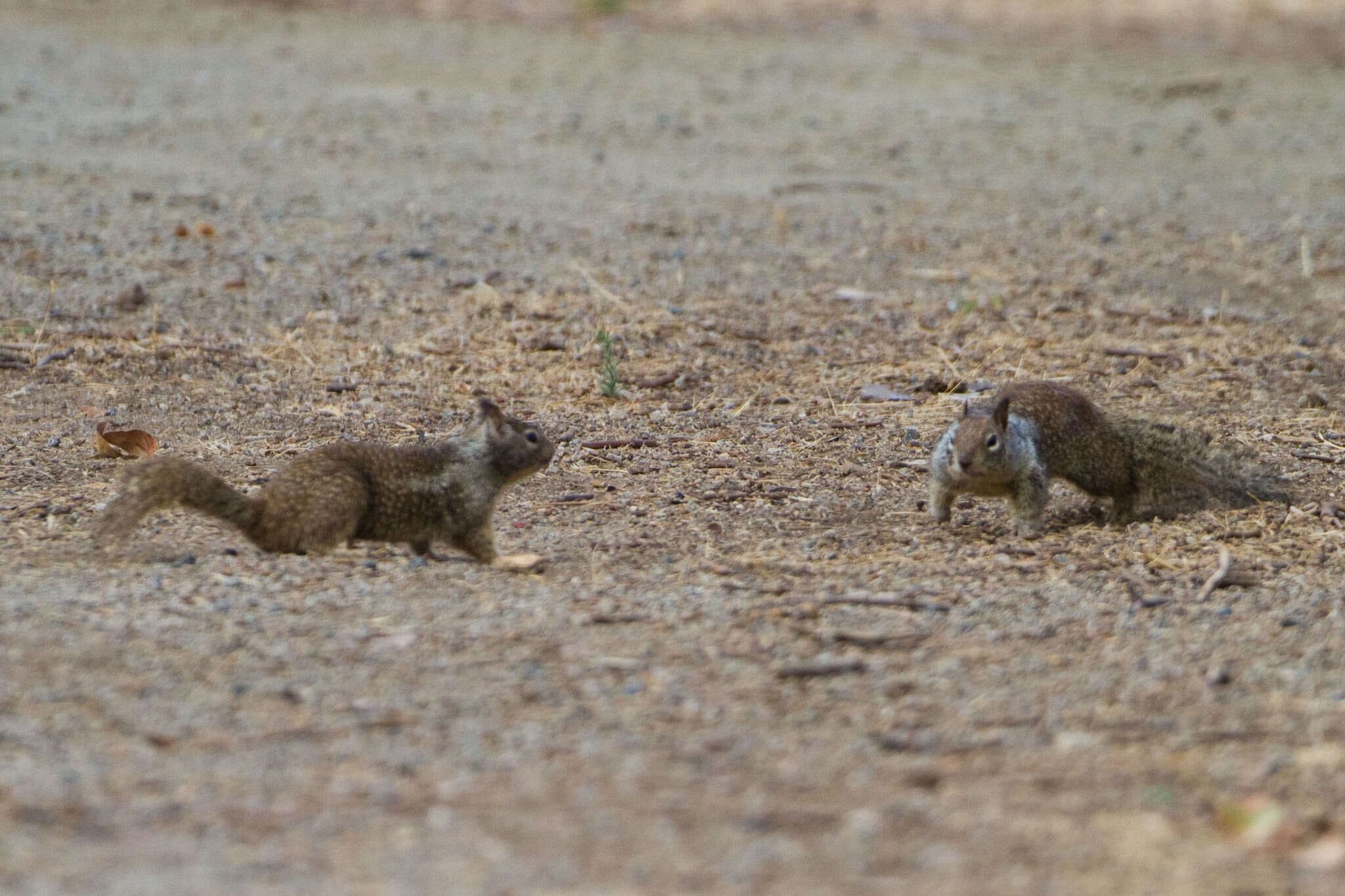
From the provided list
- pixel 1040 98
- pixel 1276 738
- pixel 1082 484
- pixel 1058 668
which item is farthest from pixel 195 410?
pixel 1040 98

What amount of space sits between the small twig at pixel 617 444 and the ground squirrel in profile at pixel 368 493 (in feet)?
2.21

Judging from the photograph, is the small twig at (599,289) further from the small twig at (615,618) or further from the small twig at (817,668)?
the small twig at (817,668)

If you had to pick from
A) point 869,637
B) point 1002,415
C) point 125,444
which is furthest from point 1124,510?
point 125,444

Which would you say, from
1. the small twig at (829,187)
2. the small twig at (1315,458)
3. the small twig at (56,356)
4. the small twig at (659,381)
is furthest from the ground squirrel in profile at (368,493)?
the small twig at (829,187)

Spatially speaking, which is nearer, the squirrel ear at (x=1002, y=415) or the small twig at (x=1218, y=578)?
the small twig at (x=1218, y=578)

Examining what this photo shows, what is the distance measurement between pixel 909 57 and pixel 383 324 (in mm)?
7833

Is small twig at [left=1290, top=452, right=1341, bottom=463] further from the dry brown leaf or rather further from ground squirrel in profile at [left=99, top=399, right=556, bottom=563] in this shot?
the dry brown leaf

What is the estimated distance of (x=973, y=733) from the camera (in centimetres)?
354

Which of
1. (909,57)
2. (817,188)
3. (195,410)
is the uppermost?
(909,57)

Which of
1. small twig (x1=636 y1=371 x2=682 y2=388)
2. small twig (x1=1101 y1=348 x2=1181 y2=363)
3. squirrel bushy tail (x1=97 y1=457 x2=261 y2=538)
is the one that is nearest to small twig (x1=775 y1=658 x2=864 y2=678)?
squirrel bushy tail (x1=97 y1=457 x2=261 y2=538)

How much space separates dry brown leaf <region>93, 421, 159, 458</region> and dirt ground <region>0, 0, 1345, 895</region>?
0.12 metres

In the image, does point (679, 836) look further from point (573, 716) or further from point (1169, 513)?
point (1169, 513)

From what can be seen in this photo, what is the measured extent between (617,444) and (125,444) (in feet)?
5.86

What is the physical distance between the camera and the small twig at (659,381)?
7008 millimetres
